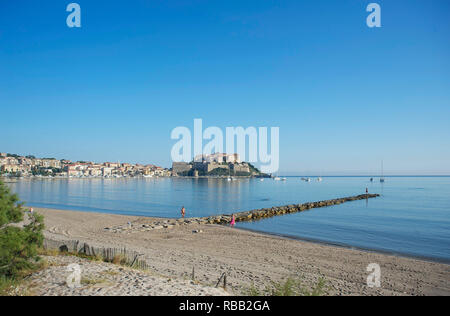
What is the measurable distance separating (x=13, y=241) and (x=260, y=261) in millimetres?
8318

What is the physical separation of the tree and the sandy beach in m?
3.69

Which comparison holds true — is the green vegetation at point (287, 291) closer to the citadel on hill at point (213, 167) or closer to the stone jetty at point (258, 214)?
the stone jetty at point (258, 214)

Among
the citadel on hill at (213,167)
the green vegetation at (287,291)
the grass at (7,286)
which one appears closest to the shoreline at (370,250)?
the green vegetation at (287,291)

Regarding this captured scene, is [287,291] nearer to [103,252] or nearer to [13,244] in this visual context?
[13,244]

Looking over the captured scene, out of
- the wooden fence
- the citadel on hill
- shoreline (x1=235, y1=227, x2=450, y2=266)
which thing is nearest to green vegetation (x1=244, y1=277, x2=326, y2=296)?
the wooden fence

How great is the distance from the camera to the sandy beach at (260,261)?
899 centimetres

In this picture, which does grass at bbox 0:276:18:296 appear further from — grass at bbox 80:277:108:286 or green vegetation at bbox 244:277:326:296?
green vegetation at bbox 244:277:326:296

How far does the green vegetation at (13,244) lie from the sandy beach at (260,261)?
367 cm

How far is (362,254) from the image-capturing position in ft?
44.3

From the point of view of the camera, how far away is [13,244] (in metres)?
6.41

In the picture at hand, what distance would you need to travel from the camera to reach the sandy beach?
8.99m

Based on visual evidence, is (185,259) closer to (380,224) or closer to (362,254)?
(362,254)
